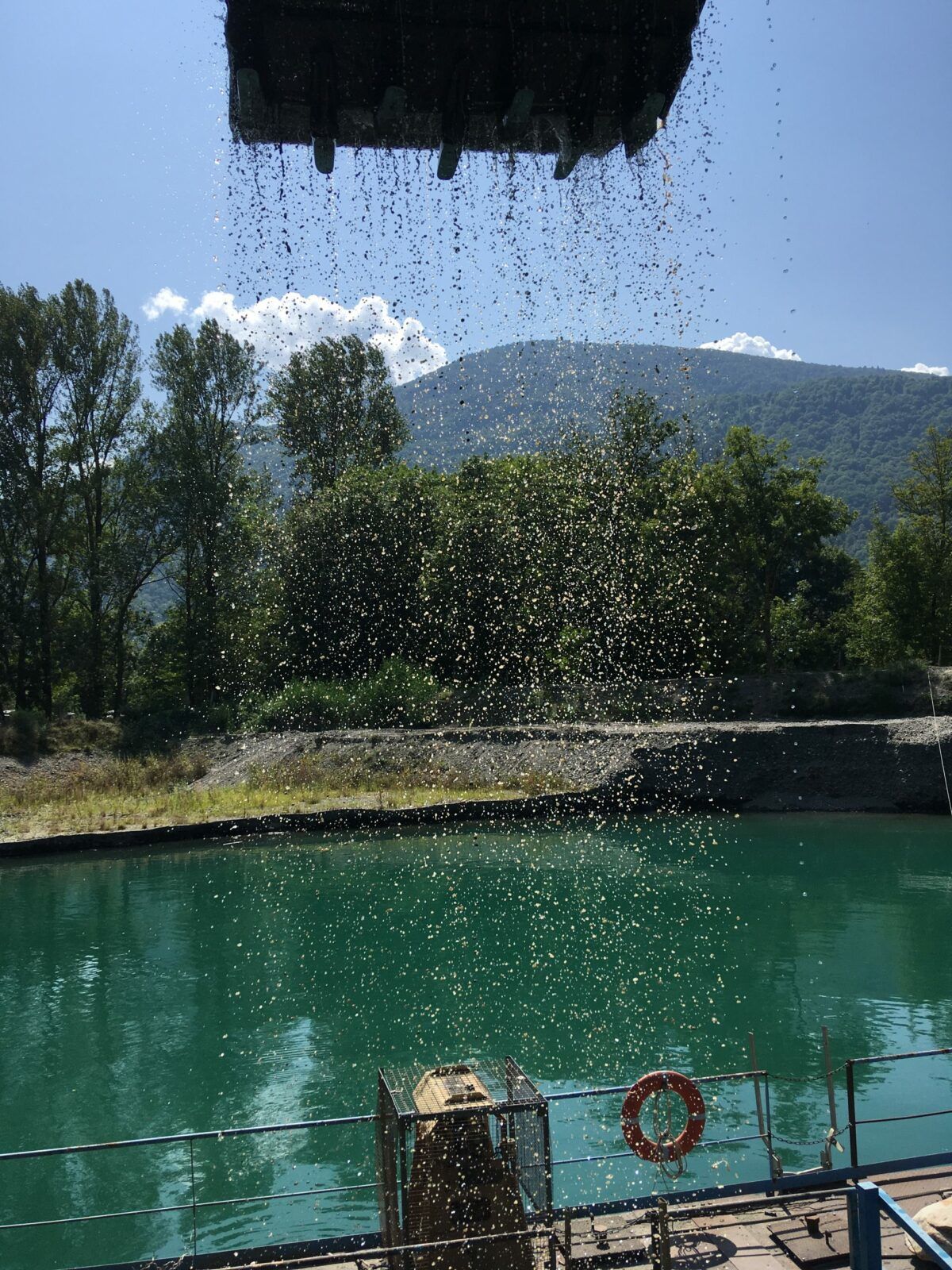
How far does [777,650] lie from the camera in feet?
123

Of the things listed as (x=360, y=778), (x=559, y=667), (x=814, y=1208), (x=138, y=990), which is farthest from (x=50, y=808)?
(x=814, y=1208)

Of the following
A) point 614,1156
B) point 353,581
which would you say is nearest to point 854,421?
point 353,581

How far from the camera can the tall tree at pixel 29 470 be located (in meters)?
34.5

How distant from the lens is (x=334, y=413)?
43.5m

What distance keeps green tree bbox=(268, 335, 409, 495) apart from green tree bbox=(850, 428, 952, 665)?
19.1 m

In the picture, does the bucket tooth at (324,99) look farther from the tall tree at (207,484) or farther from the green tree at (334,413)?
the green tree at (334,413)

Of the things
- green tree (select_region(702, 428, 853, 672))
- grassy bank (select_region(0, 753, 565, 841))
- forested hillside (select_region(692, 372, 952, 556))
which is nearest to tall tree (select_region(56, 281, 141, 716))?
grassy bank (select_region(0, 753, 565, 841))

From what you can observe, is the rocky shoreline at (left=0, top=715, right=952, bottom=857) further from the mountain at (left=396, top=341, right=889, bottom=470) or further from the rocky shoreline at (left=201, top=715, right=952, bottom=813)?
the mountain at (left=396, top=341, right=889, bottom=470)

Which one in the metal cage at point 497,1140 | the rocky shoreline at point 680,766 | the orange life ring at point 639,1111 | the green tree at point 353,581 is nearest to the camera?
the metal cage at point 497,1140

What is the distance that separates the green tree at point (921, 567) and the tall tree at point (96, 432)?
25.4m

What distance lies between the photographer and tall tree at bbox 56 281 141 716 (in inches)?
1403

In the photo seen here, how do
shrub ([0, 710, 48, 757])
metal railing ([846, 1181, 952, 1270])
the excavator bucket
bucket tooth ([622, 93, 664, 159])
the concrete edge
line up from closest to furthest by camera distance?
metal railing ([846, 1181, 952, 1270])
the excavator bucket
bucket tooth ([622, 93, 664, 159])
the concrete edge
shrub ([0, 710, 48, 757])

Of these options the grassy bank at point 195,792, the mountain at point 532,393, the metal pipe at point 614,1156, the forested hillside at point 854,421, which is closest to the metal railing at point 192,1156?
the metal pipe at point 614,1156

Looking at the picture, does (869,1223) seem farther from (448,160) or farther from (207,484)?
(207,484)
